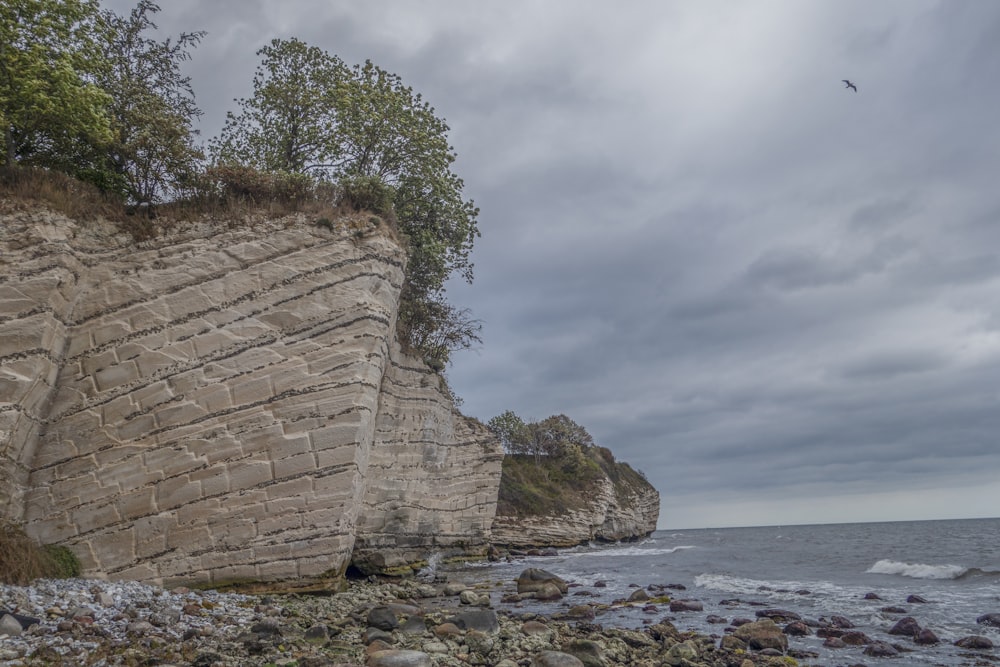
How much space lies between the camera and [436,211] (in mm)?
24922

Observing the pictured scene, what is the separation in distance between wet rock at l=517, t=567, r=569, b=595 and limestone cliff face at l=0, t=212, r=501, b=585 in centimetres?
647

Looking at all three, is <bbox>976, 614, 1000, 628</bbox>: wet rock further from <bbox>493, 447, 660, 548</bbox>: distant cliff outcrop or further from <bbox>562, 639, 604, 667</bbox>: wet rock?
<bbox>493, 447, 660, 548</bbox>: distant cliff outcrop

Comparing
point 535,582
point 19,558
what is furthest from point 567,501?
point 19,558

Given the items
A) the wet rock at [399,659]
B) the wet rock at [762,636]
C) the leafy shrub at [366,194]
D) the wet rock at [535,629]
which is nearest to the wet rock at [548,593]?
the wet rock at [535,629]

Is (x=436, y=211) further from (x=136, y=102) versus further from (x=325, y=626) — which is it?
(x=325, y=626)

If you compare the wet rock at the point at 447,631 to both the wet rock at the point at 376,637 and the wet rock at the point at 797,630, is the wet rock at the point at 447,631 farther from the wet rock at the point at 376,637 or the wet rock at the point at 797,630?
the wet rock at the point at 797,630

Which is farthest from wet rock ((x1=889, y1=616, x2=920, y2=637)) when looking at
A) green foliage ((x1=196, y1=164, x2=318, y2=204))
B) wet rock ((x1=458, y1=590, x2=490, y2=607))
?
green foliage ((x1=196, y1=164, x2=318, y2=204))

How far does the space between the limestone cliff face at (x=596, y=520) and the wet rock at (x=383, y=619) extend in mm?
34679

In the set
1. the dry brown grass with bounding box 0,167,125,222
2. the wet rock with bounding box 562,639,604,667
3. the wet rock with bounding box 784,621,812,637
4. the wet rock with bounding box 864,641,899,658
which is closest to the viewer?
the wet rock with bounding box 562,639,604,667

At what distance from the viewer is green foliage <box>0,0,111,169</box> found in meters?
14.6

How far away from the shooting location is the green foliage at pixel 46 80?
1462cm

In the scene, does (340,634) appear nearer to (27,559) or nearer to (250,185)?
(27,559)

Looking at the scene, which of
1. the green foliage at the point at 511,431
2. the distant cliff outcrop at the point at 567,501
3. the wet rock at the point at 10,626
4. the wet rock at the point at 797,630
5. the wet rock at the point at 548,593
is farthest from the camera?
the green foliage at the point at 511,431

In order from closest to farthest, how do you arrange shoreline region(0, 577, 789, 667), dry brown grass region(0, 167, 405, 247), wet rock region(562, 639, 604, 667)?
shoreline region(0, 577, 789, 667), wet rock region(562, 639, 604, 667), dry brown grass region(0, 167, 405, 247)
